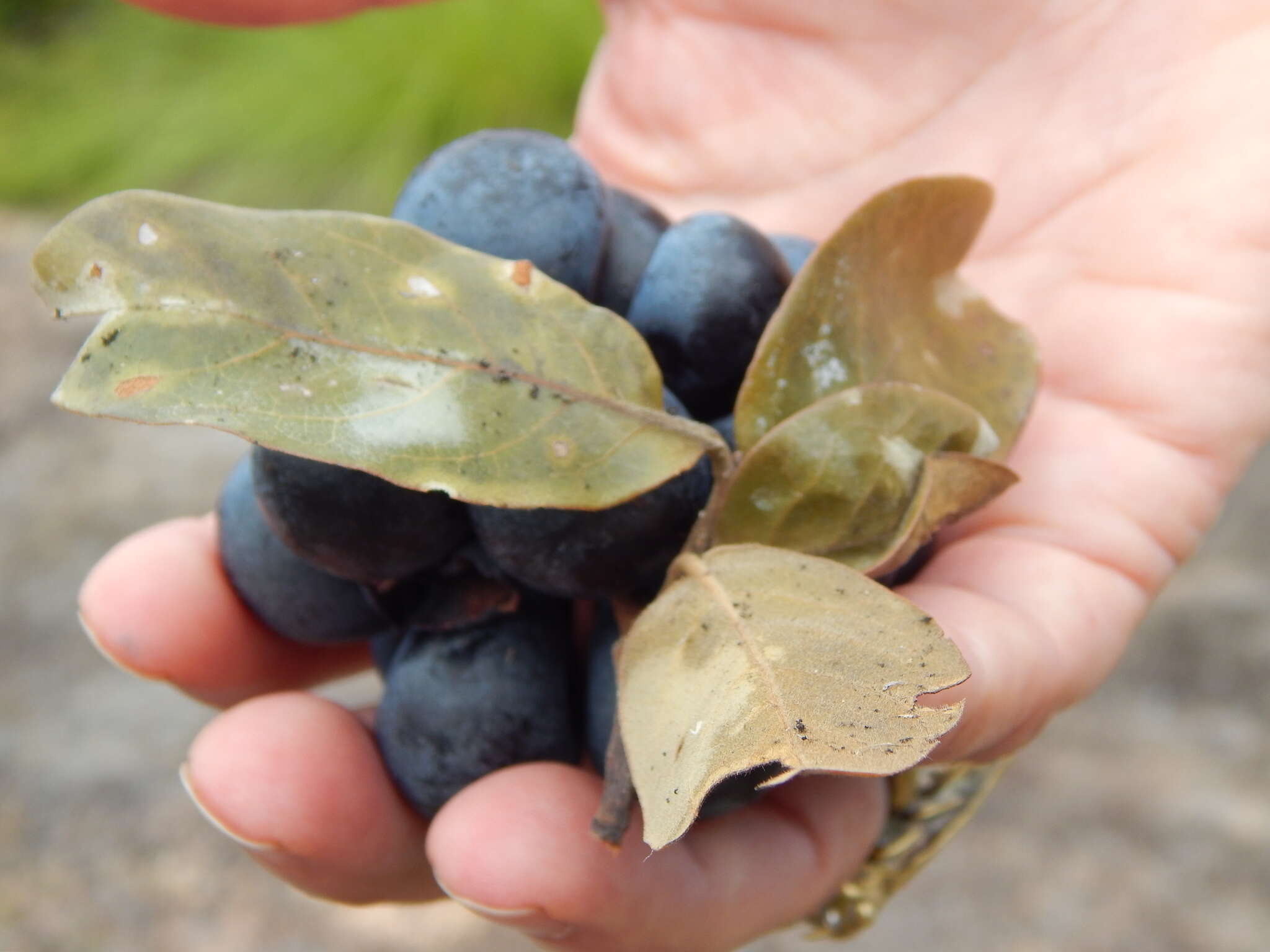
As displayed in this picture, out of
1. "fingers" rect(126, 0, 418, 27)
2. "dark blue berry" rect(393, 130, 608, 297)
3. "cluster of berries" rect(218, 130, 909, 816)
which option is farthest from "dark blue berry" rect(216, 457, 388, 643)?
"fingers" rect(126, 0, 418, 27)

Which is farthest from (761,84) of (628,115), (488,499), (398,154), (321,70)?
(321,70)

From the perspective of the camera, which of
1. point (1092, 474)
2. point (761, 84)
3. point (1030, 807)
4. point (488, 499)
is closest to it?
point (488, 499)

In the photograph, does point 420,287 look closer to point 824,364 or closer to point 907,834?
point 824,364

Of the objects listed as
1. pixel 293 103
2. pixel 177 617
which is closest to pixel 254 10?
pixel 177 617

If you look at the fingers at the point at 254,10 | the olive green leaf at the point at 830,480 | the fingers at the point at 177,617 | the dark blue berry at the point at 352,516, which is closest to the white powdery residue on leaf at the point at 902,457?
the olive green leaf at the point at 830,480

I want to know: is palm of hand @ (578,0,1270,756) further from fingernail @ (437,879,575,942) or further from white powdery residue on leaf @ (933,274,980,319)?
fingernail @ (437,879,575,942)

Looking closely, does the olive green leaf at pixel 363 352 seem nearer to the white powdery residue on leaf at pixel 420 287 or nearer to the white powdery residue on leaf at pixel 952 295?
the white powdery residue on leaf at pixel 420 287

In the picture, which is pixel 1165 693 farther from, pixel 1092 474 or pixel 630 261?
pixel 630 261
